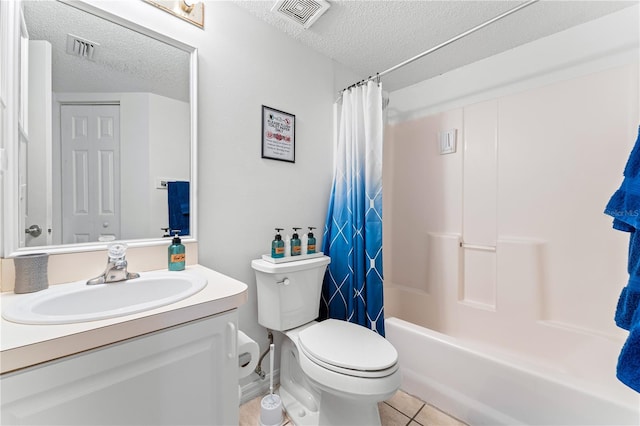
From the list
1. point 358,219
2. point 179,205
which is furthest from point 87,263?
point 358,219

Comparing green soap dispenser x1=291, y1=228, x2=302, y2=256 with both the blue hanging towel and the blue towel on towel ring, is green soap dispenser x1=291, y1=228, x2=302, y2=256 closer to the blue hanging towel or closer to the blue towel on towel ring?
the blue hanging towel

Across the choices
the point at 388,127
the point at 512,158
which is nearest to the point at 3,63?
the point at 388,127

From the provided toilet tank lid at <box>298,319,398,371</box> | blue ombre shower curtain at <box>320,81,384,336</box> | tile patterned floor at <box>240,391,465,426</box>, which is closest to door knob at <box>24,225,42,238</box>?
toilet tank lid at <box>298,319,398,371</box>

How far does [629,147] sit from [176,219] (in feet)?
7.64

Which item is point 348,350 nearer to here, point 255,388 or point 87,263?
point 255,388

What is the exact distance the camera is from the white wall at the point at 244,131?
52.5 inches

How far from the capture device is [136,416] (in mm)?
689

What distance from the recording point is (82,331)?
60 cm

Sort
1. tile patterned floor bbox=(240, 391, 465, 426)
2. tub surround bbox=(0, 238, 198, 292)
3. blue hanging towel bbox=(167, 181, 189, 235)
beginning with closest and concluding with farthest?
tub surround bbox=(0, 238, 198, 292) → blue hanging towel bbox=(167, 181, 189, 235) → tile patterned floor bbox=(240, 391, 465, 426)

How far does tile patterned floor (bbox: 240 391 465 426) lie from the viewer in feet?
4.41

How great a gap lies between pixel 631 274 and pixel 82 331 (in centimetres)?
144

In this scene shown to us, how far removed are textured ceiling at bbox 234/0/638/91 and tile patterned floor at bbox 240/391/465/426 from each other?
2159 mm

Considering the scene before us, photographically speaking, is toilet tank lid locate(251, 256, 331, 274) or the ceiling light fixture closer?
the ceiling light fixture

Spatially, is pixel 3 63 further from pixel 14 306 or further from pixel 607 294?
pixel 607 294
